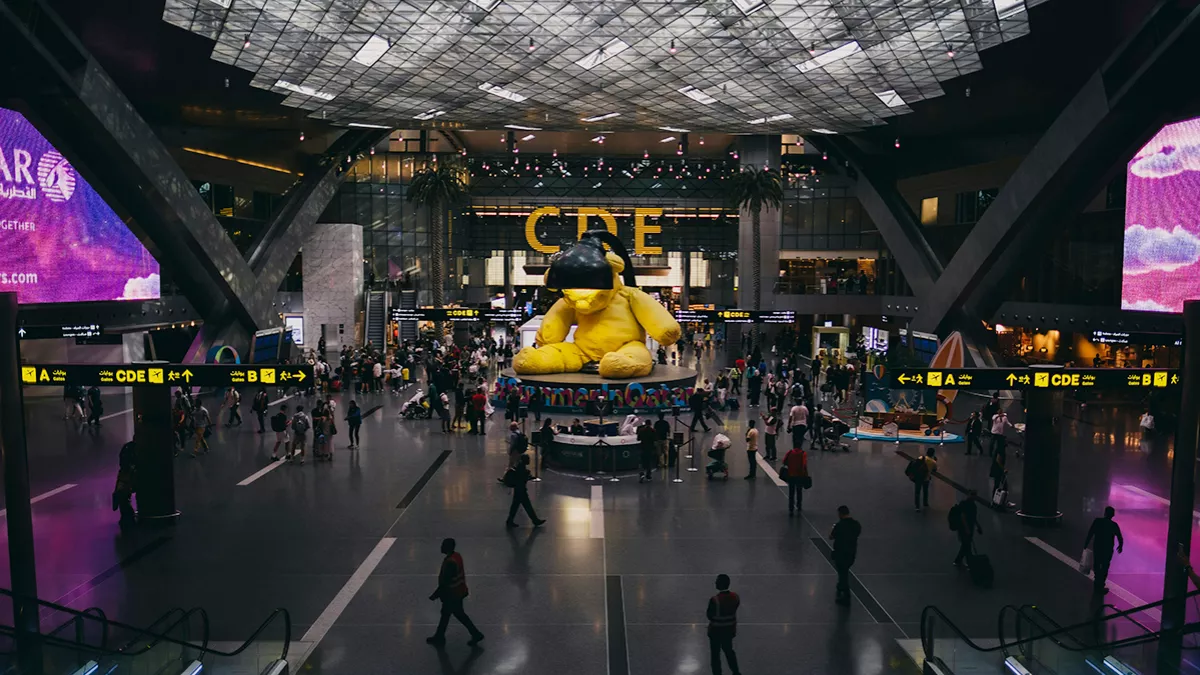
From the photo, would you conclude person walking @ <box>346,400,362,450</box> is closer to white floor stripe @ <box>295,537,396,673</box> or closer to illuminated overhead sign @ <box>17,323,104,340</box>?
white floor stripe @ <box>295,537,396,673</box>

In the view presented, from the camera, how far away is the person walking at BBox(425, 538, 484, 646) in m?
9.80

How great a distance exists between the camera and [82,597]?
11414mm

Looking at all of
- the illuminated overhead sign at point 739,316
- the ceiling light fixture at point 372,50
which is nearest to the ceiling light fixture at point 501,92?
the ceiling light fixture at point 372,50

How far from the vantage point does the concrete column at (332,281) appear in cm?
4722

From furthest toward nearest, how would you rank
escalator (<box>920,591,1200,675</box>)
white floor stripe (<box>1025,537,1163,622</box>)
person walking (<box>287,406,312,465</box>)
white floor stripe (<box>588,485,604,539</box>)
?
person walking (<box>287,406,312,465</box>), white floor stripe (<box>588,485,604,539</box>), white floor stripe (<box>1025,537,1163,622</box>), escalator (<box>920,591,1200,675</box>)

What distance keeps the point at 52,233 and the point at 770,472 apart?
76.8 ft

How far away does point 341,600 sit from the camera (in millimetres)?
11281

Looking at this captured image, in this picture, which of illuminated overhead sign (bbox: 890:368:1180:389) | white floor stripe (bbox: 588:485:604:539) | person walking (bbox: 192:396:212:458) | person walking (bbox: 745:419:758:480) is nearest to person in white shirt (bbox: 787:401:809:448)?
person walking (bbox: 745:419:758:480)

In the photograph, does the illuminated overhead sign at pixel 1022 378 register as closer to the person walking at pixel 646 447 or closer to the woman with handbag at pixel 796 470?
the woman with handbag at pixel 796 470

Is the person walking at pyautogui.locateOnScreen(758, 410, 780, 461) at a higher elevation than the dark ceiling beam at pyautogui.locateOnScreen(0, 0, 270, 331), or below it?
below

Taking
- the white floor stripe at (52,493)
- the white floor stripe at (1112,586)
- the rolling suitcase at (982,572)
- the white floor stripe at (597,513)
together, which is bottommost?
the white floor stripe at (52,493)

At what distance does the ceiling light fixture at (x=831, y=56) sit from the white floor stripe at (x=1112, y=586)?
15.1 m

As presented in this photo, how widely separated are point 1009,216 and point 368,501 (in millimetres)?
22028

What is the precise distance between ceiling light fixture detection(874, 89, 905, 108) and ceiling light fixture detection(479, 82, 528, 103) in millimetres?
11914
